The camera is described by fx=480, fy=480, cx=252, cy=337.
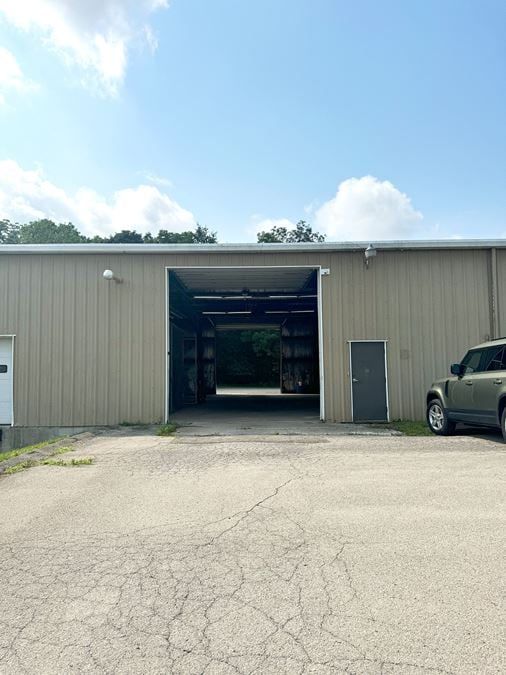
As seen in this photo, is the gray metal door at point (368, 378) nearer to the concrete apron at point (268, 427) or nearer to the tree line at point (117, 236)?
the concrete apron at point (268, 427)

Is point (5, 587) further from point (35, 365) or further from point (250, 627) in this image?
point (35, 365)

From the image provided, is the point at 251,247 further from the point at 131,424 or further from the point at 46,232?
the point at 46,232

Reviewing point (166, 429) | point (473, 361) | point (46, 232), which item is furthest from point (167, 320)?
point (46, 232)

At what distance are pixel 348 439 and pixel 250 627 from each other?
7110mm

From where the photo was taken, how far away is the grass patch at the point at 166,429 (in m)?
10.4

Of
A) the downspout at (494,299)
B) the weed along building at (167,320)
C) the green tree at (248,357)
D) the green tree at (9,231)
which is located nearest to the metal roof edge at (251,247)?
the weed along building at (167,320)

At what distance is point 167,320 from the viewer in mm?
12242

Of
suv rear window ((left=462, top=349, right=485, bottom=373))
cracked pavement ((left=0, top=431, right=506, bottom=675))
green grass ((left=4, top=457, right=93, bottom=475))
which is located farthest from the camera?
suv rear window ((left=462, top=349, right=485, bottom=373))

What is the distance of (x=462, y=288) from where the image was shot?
12.5 m

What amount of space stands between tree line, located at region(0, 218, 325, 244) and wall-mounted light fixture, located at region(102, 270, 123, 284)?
105ft

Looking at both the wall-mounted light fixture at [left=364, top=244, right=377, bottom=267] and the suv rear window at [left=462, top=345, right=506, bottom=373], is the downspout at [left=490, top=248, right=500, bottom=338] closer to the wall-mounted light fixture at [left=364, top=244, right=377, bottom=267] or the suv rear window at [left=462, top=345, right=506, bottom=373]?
the wall-mounted light fixture at [left=364, top=244, right=377, bottom=267]

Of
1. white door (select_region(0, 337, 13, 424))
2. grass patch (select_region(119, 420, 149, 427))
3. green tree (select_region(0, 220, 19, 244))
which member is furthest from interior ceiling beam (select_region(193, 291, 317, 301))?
green tree (select_region(0, 220, 19, 244))

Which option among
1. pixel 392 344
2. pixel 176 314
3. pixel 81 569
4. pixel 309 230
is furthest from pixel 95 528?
pixel 309 230

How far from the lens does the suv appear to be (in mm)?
8281
